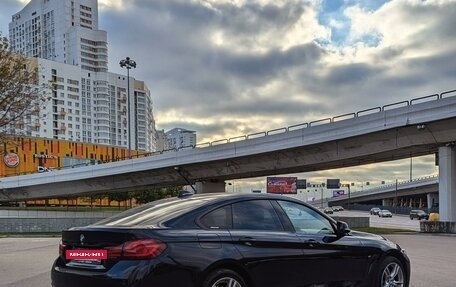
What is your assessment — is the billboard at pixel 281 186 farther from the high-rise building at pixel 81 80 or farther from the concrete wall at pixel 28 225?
the concrete wall at pixel 28 225

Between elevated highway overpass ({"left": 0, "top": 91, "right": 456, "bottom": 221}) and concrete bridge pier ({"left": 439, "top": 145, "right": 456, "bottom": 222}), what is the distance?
64 millimetres

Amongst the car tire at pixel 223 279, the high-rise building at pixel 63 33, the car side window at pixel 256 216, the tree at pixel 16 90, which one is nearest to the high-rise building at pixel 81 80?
the high-rise building at pixel 63 33

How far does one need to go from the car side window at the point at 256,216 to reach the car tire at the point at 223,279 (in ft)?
1.75

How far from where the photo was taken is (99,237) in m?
5.22

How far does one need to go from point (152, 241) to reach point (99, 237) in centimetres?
57

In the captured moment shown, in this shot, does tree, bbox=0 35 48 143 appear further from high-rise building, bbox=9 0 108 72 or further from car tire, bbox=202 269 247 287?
high-rise building, bbox=9 0 108 72

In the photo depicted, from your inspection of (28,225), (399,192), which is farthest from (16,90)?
(399,192)

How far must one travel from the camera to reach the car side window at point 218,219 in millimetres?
5605

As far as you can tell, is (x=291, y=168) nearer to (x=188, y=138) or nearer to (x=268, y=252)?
(x=268, y=252)

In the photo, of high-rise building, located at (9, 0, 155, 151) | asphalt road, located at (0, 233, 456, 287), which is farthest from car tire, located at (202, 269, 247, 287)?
high-rise building, located at (9, 0, 155, 151)

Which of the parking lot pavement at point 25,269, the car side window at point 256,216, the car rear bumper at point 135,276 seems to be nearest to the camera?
the car rear bumper at point 135,276

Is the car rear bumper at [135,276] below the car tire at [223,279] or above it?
above

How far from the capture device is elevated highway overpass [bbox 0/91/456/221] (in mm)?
33562

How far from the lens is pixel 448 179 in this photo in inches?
1347
